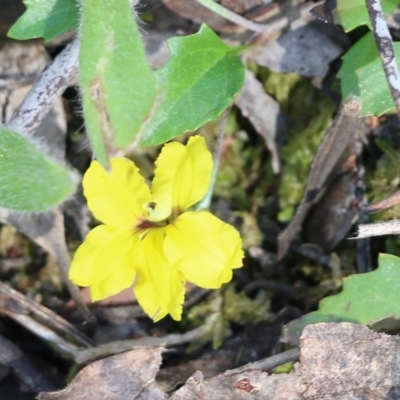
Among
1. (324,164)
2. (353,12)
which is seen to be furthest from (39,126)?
(353,12)

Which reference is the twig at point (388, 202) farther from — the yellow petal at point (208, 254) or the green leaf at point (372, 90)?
the yellow petal at point (208, 254)

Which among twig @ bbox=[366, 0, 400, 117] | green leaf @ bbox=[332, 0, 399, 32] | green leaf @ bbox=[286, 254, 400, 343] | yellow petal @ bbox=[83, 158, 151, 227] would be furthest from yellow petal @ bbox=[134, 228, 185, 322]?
green leaf @ bbox=[332, 0, 399, 32]

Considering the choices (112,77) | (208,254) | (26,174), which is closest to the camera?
(112,77)

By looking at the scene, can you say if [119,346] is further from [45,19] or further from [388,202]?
[45,19]

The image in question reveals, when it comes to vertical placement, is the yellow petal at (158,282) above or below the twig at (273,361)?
above

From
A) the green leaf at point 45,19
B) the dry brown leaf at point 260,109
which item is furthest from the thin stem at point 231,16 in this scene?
the green leaf at point 45,19
